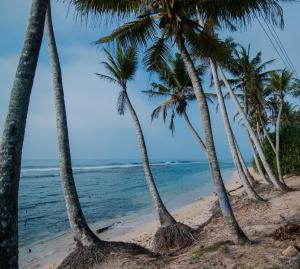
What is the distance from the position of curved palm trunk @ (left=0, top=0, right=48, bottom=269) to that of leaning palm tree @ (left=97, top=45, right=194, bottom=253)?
5.10 metres

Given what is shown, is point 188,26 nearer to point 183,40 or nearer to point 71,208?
point 183,40

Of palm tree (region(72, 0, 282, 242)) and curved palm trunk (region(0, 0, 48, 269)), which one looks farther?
palm tree (region(72, 0, 282, 242))

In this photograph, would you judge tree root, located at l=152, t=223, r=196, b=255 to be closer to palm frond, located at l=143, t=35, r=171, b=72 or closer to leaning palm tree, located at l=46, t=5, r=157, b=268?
leaning palm tree, located at l=46, t=5, r=157, b=268

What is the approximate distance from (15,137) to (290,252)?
5244 mm

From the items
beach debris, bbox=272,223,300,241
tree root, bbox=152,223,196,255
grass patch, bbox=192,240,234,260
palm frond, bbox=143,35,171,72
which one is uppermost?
palm frond, bbox=143,35,171,72

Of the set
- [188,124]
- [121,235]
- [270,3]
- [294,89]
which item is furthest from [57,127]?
[294,89]

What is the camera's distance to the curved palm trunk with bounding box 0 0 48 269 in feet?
11.5

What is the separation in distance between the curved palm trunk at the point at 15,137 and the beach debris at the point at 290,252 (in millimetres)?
4854

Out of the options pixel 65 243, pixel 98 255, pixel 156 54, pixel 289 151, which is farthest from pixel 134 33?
pixel 289 151

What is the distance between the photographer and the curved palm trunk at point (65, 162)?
762 centimetres

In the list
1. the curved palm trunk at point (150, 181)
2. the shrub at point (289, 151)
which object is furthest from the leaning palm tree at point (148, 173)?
the shrub at point (289, 151)

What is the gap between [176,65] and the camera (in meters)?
18.1

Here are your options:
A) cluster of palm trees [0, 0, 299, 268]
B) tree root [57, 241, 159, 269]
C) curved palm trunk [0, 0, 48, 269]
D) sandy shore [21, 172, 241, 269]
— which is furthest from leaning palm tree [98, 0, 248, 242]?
sandy shore [21, 172, 241, 269]

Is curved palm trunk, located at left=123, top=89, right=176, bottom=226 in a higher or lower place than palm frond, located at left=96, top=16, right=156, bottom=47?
lower
